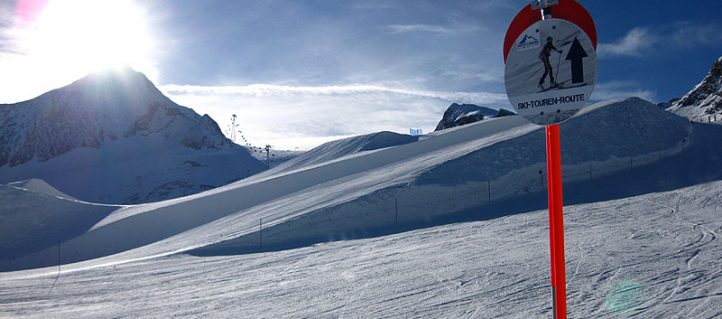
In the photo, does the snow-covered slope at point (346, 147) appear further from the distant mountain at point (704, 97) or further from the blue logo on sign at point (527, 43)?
the distant mountain at point (704, 97)

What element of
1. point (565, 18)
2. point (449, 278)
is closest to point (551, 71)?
point (565, 18)

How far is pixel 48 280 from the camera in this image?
48.3 ft

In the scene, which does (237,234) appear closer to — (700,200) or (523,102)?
(700,200)

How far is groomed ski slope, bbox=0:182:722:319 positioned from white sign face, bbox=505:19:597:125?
3904 mm

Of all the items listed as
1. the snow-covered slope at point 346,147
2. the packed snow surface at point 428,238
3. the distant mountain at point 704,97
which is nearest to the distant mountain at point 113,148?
the snow-covered slope at point 346,147

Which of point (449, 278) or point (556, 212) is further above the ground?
point (556, 212)

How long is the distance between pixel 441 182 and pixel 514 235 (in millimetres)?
12628

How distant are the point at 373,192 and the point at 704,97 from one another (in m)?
118

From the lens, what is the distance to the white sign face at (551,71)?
8.87 ft

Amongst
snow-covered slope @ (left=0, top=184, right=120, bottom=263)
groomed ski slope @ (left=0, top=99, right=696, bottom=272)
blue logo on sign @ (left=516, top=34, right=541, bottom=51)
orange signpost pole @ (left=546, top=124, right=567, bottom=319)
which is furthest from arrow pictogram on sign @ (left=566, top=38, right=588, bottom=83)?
snow-covered slope @ (left=0, top=184, right=120, bottom=263)

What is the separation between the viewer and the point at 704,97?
109500 millimetres

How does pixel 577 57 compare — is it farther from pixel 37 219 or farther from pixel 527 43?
pixel 37 219

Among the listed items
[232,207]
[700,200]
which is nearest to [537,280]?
[700,200]

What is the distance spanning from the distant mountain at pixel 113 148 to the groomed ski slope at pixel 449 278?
100051 millimetres
